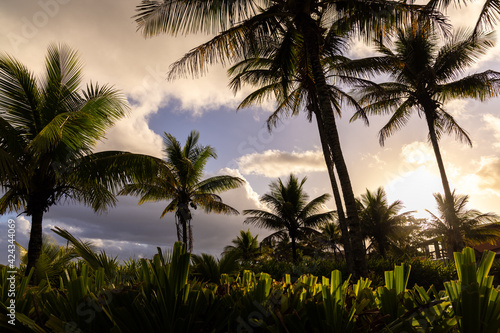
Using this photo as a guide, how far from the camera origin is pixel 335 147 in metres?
8.62

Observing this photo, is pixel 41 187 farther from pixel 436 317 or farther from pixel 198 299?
pixel 436 317

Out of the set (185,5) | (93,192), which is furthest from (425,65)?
(93,192)

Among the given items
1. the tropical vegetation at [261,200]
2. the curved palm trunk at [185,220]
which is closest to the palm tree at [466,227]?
the tropical vegetation at [261,200]

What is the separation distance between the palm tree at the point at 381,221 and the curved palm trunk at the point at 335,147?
2052 centimetres

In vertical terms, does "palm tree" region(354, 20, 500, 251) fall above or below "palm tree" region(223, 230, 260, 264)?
above

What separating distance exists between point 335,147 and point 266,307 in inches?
286

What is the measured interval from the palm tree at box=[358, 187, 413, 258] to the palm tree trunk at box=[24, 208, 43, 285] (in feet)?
78.6

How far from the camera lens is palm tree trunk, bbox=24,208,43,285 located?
8383 millimetres

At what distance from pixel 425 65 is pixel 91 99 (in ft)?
51.7

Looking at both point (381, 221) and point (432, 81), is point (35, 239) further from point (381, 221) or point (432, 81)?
point (381, 221)

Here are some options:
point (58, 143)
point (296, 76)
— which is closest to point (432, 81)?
point (296, 76)

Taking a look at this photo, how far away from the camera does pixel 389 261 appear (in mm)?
16984

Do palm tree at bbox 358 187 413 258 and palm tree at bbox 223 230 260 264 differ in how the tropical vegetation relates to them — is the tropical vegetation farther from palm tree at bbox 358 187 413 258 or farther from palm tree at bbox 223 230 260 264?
palm tree at bbox 223 230 260 264

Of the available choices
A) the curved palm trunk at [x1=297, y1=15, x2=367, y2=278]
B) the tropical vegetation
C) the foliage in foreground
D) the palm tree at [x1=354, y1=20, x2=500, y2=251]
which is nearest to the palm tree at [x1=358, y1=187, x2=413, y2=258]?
the tropical vegetation
